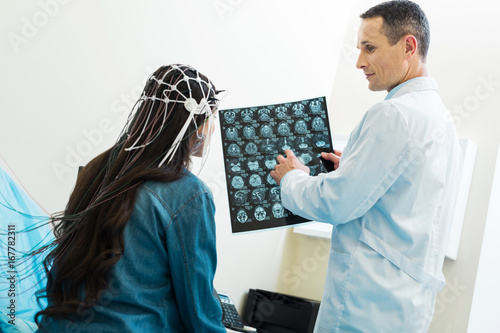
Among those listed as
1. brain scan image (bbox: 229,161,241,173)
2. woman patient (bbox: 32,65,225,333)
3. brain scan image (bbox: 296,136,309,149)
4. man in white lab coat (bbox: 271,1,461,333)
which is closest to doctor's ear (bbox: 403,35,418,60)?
man in white lab coat (bbox: 271,1,461,333)

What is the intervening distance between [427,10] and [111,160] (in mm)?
2339

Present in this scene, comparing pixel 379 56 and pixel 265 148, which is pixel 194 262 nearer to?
pixel 265 148

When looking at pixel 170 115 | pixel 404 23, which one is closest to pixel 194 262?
pixel 170 115

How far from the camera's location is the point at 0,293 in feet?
3.99

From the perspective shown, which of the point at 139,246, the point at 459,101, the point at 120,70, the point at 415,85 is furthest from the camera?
the point at 459,101

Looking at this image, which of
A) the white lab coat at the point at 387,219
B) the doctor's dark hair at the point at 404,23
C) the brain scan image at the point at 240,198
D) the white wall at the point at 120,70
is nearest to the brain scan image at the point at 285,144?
the brain scan image at the point at 240,198

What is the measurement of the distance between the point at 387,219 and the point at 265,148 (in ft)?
1.68

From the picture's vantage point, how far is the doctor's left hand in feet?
5.25

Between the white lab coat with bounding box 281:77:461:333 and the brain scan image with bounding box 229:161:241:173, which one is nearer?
the white lab coat with bounding box 281:77:461:333

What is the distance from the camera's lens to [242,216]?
1617mm

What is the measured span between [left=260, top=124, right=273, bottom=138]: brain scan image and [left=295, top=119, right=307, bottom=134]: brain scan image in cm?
9

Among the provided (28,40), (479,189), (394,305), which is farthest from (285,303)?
(28,40)

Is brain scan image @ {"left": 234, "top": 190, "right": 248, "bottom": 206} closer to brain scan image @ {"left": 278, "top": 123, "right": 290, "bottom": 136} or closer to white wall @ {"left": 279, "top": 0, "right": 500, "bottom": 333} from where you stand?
brain scan image @ {"left": 278, "top": 123, "right": 290, "bottom": 136}

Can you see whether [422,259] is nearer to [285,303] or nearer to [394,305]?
[394,305]
